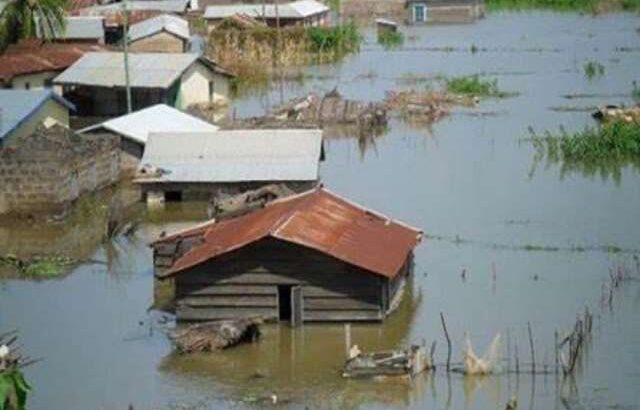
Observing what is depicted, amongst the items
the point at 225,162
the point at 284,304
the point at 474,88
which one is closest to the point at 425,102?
the point at 474,88

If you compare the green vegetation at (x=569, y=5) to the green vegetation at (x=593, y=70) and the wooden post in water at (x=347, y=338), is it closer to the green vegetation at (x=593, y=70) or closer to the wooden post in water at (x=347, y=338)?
the green vegetation at (x=593, y=70)

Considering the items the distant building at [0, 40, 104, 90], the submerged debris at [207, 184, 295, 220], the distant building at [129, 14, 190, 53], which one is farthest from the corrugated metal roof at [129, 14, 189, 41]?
the submerged debris at [207, 184, 295, 220]

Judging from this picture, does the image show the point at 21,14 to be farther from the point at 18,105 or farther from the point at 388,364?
the point at 388,364

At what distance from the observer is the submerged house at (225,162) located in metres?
24.1

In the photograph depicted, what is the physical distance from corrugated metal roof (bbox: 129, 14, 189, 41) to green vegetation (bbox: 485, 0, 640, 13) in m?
20.2

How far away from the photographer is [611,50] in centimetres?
4616

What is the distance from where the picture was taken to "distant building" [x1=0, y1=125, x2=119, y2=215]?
2405cm

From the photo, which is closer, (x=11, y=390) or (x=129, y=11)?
(x=11, y=390)

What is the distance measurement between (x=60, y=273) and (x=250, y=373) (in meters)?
5.52

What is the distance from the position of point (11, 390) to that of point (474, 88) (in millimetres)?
29088

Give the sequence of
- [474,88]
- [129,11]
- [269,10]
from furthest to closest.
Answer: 1. [129,11]
2. [269,10]
3. [474,88]

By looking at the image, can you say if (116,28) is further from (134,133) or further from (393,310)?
(393,310)

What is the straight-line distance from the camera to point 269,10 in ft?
163

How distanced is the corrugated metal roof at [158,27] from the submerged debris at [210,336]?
25.5 m
